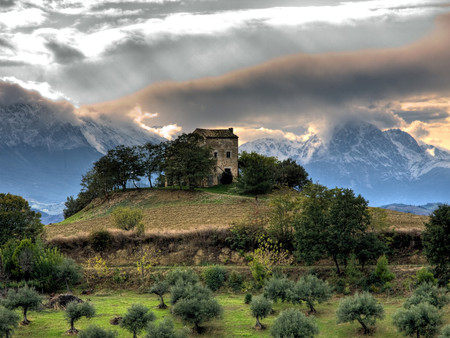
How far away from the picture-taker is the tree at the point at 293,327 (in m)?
28.7

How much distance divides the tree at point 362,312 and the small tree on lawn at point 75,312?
1927cm

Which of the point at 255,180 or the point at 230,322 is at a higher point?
the point at 255,180

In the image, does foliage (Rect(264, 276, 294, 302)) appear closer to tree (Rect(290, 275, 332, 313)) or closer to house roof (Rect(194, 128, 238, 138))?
tree (Rect(290, 275, 332, 313))

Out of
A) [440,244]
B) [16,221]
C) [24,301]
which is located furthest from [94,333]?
[440,244]

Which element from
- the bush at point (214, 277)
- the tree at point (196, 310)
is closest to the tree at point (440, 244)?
the bush at point (214, 277)

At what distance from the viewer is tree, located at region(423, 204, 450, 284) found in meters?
40.6

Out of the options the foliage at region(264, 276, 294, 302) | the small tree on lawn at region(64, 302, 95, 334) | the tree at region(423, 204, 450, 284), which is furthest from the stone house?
the small tree on lawn at region(64, 302, 95, 334)

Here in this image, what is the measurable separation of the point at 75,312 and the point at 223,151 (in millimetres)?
69910

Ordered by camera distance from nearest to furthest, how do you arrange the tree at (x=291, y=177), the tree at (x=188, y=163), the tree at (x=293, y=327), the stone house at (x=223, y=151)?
the tree at (x=293, y=327), the tree at (x=188, y=163), the stone house at (x=223, y=151), the tree at (x=291, y=177)

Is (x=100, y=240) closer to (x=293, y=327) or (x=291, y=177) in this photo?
(x=293, y=327)

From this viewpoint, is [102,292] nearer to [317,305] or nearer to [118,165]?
[317,305]

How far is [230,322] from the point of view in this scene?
35.6 metres

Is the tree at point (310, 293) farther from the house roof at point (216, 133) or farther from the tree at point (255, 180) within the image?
the house roof at point (216, 133)

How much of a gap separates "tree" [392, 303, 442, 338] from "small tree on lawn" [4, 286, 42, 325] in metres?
28.8
